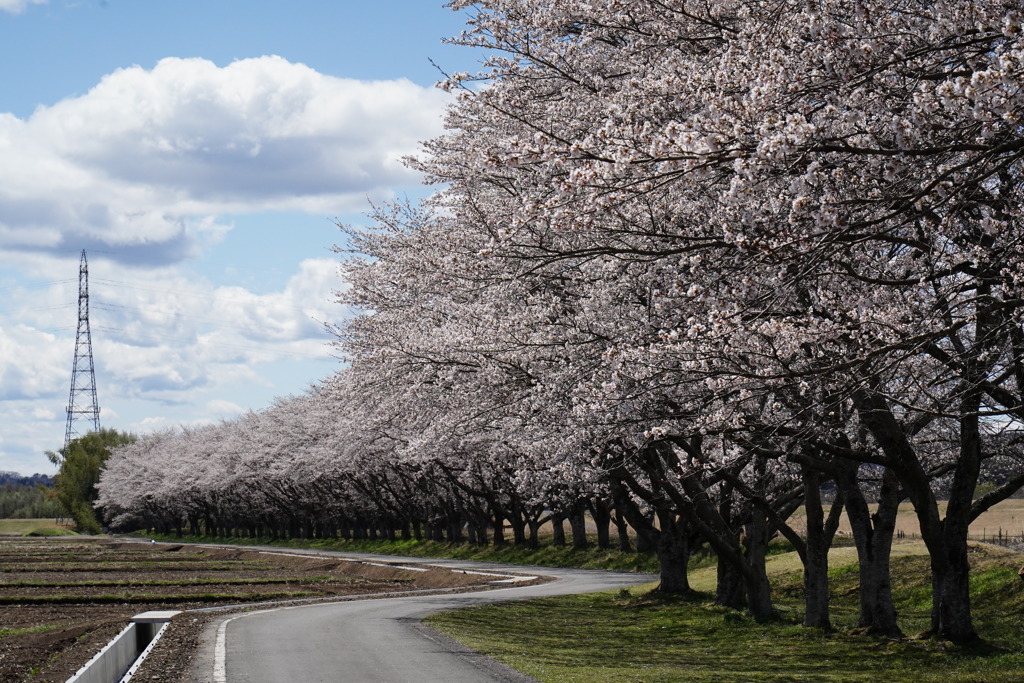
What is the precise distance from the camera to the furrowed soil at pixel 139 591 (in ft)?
62.2

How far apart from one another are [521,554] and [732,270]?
5221 centimetres

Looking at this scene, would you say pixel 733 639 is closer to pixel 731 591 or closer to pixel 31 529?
pixel 731 591

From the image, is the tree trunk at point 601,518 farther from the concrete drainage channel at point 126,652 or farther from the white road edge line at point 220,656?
the concrete drainage channel at point 126,652

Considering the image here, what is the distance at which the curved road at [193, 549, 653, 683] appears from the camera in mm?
15422

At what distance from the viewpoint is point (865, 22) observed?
30.9 feet

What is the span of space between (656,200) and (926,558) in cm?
2459

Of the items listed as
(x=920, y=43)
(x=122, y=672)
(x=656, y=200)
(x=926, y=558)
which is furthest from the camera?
(x=926, y=558)

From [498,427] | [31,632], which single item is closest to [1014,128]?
[498,427]

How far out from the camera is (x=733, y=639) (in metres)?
22.2

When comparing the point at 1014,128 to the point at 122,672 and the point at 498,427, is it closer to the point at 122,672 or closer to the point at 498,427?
the point at 122,672

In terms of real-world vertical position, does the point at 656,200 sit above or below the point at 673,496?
above

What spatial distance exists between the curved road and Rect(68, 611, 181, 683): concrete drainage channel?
3.26 feet

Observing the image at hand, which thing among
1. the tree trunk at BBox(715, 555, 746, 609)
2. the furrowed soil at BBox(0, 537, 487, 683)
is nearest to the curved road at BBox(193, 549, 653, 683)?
the furrowed soil at BBox(0, 537, 487, 683)

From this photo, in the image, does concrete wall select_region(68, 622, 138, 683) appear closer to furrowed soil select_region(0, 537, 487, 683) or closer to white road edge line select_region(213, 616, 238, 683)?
furrowed soil select_region(0, 537, 487, 683)
